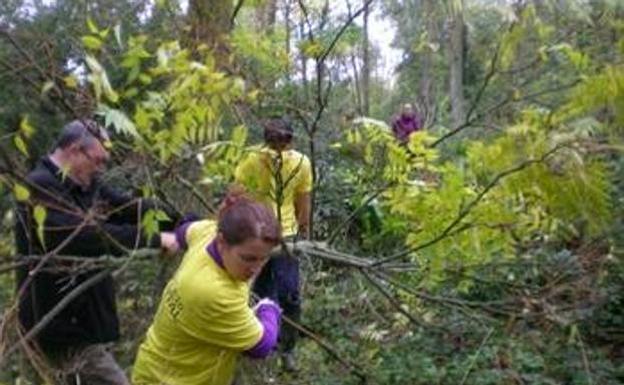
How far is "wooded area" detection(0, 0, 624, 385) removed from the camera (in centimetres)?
319

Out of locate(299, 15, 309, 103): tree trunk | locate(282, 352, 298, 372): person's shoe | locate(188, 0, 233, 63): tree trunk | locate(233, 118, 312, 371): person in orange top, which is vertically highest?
locate(188, 0, 233, 63): tree trunk

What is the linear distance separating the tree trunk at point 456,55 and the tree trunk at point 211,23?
1.13 metres

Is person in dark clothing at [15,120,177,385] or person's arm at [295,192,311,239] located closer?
person in dark clothing at [15,120,177,385]

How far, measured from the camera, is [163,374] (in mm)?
3443

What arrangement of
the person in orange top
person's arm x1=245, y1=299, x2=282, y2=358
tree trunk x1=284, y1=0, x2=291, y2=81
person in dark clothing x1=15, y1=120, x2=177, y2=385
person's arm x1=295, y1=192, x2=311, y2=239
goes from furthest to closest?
1. person's arm x1=295, y1=192, x2=311, y2=239
2. the person in orange top
3. tree trunk x1=284, y1=0, x2=291, y2=81
4. person in dark clothing x1=15, y1=120, x2=177, y2=385
5. person's arm x1=245, y1=299, x2=282, y2=358

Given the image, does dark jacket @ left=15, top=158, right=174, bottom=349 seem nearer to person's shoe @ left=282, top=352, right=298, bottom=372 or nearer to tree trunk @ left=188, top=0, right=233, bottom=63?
tree trunk @ left=188, top=0, right=233, bottom=63

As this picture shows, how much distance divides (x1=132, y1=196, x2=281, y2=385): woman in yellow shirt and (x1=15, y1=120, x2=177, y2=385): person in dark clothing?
41 centimetres

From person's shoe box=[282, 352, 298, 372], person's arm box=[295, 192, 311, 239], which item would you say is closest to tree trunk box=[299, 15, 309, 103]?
person's arm box=[295, 192, 311, 239]

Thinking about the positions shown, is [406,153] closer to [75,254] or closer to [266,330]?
[266,330]

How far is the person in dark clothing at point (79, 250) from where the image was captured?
3.70 meters

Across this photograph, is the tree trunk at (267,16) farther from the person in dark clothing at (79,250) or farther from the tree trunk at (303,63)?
the person in dark clothing at (79,250)

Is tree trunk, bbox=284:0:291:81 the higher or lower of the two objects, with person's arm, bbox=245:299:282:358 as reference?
higher

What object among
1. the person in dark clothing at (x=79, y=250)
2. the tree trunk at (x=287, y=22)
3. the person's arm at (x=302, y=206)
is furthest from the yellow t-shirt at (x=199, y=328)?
the person's arm at (x=302, y=206)

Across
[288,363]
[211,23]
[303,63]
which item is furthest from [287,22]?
[288,363]
